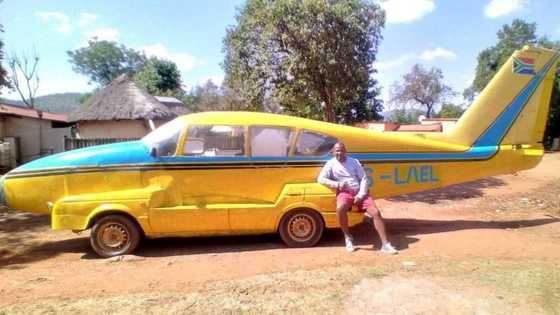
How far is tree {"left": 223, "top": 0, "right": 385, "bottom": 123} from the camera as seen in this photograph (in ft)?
38.8

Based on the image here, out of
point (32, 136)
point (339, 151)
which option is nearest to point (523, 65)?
point (339, 151)

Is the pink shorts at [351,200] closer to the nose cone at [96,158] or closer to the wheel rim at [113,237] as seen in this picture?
the nose cone at [96,158]

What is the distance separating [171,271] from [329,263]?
6.80 ft

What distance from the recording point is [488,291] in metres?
4.40

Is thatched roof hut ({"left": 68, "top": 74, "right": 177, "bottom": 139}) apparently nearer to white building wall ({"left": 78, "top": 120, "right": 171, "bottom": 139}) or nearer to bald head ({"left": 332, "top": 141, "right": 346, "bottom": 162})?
white building wall ({"left": 78, "top": 120, "right": 171, "bottom": 139})

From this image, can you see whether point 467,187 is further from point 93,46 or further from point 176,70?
point 93,46

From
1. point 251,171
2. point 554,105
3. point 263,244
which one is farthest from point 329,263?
point 554,105

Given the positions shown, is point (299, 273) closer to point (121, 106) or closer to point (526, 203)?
point (526, 203)

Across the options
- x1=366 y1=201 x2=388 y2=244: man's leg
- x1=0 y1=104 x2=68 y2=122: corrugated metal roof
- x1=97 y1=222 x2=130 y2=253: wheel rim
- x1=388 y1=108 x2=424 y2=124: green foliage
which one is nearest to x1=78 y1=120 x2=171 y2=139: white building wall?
x1=0 y1=104 x2=68 y2=122: corrugated metal roof

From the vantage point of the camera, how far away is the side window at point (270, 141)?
621 cm

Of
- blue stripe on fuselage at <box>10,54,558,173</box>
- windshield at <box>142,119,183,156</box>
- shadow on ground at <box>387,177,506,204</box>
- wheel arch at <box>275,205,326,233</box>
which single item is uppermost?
windshield at <box>142,119,183,156</box>

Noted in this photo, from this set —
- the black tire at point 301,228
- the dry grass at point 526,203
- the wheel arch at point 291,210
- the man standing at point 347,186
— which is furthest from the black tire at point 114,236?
the dry grass at point 526,203

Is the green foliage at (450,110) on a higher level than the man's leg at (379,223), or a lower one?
higher

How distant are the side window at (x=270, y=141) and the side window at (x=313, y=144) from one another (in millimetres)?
197
